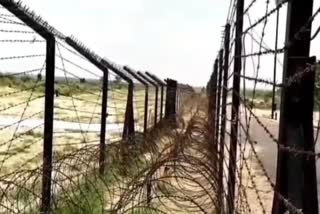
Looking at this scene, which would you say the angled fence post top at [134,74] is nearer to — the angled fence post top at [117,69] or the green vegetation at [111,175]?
the angled fence post top at [117,69]

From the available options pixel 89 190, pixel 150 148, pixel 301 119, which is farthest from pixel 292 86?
pixel 150 148

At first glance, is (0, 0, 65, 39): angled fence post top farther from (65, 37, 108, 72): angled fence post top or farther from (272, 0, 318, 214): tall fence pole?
(272, 0, 318, 214): tall fence pole

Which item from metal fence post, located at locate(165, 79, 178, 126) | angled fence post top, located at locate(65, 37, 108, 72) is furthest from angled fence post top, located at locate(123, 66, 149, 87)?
metal fence post, located at locate(165, 79, 178, 126)

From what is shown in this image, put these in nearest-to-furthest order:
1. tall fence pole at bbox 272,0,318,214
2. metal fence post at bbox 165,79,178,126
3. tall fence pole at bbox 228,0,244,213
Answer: tall fence pole at bbox 272,0,318,214, tall fence pole at bbox 228,0,244,213, metal fence post at bbox 165,79,178,126

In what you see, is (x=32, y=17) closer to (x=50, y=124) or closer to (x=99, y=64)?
(x=50, y=124)

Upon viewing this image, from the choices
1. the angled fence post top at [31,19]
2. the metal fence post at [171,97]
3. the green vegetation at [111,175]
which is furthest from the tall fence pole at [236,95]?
the metal fence post at [171,97]

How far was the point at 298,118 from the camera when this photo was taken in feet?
7.37

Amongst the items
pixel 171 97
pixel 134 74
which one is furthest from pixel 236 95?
pixel 171 97

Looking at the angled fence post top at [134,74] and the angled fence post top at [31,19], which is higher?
the angled fence post top at [31,19]

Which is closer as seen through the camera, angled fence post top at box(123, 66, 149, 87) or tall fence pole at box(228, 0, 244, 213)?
tall fence pole at box(228, 0, 244, 213)

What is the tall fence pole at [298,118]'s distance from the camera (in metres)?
2.19

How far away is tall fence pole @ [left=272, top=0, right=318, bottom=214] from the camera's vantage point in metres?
2.19

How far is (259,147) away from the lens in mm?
13641

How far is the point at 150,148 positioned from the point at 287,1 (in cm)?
427
